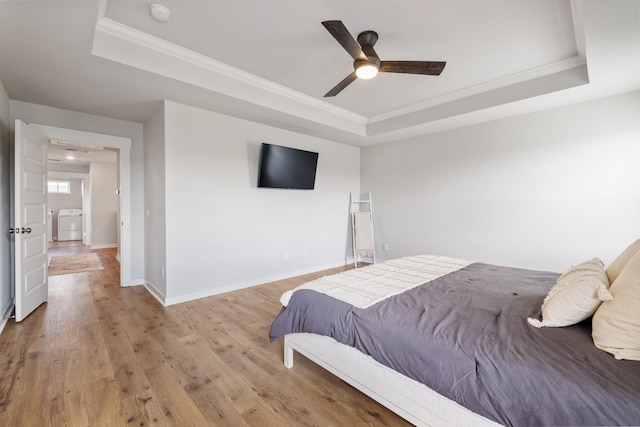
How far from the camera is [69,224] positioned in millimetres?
8891

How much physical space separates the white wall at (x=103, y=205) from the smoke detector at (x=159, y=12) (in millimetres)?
7049

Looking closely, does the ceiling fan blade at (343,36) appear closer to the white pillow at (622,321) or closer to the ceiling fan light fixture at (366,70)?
the ceiling fan light fixture at (366,70)

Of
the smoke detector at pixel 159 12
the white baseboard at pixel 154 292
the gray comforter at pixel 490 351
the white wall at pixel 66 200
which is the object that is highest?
the smoke detector at pixel 159 12

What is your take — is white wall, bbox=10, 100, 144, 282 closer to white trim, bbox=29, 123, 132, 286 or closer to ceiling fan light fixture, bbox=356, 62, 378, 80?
white trim, bbox=29, 123, 132, 286

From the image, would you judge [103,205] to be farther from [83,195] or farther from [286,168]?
[286,168]

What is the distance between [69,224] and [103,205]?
242cm

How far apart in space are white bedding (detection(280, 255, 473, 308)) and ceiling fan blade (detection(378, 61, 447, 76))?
1757mm

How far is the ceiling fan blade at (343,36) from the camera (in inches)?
74.6

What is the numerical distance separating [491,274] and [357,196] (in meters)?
3.57

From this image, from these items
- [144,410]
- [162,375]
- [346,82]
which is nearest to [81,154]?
[162,375]

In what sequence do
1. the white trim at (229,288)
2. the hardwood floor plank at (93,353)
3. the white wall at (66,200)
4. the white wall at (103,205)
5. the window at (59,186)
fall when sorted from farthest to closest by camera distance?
1. the window at (59,186)
2. the white wall at (66,200)
3. the white wall at (103,205)
4. the white trim at (229,288)
5. the hardwood floor plank at (93,353)

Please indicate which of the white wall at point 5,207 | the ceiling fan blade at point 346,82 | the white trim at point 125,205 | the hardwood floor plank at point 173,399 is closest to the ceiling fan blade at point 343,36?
the ceiling fan blade at point 346,82

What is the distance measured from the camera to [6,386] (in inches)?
72.0

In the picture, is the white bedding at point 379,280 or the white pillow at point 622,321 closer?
the white pillow at point 622,321
